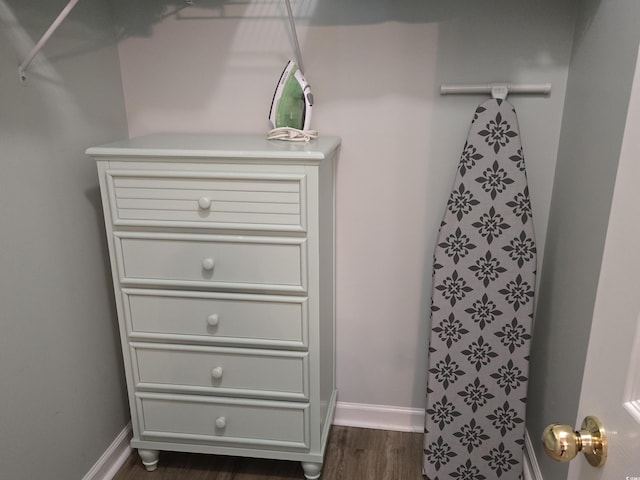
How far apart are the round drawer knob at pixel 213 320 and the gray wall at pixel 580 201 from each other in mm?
1009

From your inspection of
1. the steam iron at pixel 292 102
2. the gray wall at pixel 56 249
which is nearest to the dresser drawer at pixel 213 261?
the gray wall at pixel 56 249

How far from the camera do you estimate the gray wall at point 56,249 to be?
134 cm

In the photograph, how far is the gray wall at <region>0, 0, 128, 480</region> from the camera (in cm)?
134

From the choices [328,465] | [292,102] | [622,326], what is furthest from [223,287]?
[622,326]

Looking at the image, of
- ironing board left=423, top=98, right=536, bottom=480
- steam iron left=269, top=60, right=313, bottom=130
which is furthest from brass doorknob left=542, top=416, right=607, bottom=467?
steam iron left=269, top=60, right=313, bottom=130

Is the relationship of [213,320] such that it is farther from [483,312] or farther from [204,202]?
[483,312]

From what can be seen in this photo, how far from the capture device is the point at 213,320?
157 centimetres

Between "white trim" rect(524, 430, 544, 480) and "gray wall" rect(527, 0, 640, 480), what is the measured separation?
0.11 ft

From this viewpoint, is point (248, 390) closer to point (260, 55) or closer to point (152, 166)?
point (152, 166)

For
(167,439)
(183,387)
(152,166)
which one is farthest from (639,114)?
(167,439)

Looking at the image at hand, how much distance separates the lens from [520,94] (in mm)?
1643

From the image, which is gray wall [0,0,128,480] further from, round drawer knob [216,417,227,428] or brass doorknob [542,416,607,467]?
brass doorknob [542,416,607,467]

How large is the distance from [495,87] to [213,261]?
1.00 metres

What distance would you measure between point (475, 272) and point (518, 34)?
742 mm
